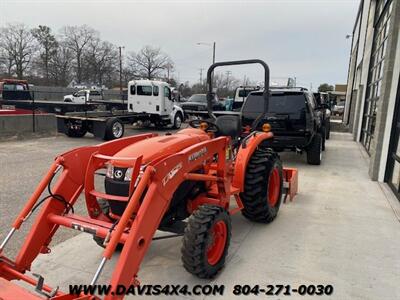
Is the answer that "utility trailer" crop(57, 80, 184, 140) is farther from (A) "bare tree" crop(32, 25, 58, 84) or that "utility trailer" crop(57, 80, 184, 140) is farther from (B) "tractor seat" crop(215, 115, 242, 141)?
(A) "bare tree" crop(32, 25, 58, 84)

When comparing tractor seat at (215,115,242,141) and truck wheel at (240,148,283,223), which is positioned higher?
tractor seat at (215,115,242,141)

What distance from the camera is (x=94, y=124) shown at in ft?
41.6

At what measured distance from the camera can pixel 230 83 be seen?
6431cm

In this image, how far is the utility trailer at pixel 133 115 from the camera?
1266 centimetres

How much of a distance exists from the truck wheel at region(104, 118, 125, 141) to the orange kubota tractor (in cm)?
874

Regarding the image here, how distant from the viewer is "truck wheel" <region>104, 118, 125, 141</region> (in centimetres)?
1237

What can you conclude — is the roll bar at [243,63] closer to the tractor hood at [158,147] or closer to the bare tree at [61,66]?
the tractor hood at [158,147]

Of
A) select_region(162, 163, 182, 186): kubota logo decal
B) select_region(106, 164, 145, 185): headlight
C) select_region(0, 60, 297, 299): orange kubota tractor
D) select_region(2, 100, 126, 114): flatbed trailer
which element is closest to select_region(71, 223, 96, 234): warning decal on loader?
select_region(0, 60, 297, 299): orange kubota tractor

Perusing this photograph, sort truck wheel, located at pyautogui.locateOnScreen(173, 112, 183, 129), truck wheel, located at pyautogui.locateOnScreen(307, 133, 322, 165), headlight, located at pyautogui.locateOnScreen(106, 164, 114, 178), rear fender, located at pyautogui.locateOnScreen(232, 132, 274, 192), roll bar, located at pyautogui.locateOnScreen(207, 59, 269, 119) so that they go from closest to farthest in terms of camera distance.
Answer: headlight, located at pyautogui.locateOnScreen(106, 164, 114, 178), rear fender, located at pyautogui.locateOnScreen(232, 132, 274, 192), roll bar, located at pyautogui.locateOnScreen(207, 59, 269, 119), truck wheel, located at pyautogui.locateOnScreen(307, 133, 322, 165), truck wheel, located at pyautogui.locateOnScreen(173, 112, 183, 129)

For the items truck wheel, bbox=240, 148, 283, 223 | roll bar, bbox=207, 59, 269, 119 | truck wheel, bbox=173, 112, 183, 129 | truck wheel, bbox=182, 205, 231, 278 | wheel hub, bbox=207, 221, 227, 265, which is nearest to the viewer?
truck wheel, bbox=182, 205, 231, 278

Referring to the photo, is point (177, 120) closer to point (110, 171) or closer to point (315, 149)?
point (315, 149)

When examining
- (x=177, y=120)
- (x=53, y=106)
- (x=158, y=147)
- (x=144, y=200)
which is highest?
(x=158, y=147)

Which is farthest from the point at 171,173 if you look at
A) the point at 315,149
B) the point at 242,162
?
the point at 315,149

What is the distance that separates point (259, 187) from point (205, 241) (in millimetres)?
1394
